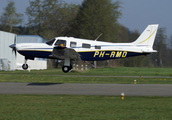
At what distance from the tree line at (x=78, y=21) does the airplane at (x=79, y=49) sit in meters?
28.6

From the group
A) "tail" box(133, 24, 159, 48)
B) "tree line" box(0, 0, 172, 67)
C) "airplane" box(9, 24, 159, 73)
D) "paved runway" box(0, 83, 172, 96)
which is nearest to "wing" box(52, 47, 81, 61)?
"airplane" box(9, 24, 159, 73)

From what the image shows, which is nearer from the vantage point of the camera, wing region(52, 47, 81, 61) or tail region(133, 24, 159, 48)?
wing region(52, 47, 81, 61)

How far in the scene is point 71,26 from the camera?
182 feet

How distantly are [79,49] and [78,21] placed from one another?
33.7m

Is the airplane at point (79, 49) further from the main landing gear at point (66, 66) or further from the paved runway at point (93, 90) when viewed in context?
the paved runway at point (93, 90)

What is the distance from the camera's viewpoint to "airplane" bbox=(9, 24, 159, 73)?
18.2 m

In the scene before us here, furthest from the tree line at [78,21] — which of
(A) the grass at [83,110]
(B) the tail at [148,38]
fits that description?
(A) the grass at [83,110]

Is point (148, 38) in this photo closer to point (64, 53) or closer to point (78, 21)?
point (64, 53)

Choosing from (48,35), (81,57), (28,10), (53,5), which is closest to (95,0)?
(48,35)

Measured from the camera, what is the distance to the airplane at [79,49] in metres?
18.2

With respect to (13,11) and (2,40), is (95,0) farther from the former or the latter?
(13,11)

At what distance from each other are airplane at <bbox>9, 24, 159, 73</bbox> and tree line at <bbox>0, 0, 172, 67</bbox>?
93.8 ft

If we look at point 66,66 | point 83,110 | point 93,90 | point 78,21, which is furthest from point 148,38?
point 78,21

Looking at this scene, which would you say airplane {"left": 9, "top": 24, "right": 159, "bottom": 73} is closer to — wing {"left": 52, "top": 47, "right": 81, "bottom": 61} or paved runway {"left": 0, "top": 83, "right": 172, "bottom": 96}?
wing {"left": 52, "top": 47, "right": 81, "bottom": 61}
